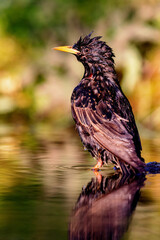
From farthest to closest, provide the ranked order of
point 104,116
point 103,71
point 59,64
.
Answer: point 59,64
point 103,71
point 104,116

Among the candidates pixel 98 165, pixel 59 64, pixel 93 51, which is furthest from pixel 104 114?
pixel 59 64

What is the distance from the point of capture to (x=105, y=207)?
6.84 m

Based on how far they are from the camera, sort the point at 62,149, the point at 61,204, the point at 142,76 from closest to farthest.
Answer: the point at 61,204 < the point at 62,149 < the point at 142,76

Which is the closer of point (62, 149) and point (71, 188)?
point (71, 188)

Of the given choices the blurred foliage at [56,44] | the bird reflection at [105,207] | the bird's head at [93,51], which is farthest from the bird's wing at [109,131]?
the blurred foliage at [56,44]

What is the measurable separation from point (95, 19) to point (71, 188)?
18.7 meters

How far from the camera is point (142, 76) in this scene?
24.9 m

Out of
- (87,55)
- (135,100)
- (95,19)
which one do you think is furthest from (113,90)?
(95,19)

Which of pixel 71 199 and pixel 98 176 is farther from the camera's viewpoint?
pixel 98 176

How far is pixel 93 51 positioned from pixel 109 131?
5.20 feet

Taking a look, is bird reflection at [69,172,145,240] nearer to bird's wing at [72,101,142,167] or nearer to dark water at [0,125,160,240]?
dark water at [0,125,160,240]

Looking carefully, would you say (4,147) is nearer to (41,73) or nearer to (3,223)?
(3,223)

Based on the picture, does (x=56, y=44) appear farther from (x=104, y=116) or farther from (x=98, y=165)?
(x=104, y=116)

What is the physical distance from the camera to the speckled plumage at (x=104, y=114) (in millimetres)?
9102
